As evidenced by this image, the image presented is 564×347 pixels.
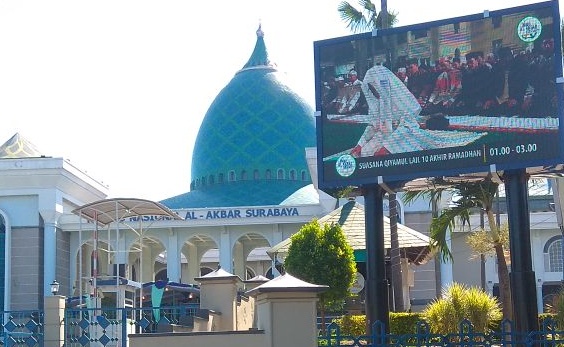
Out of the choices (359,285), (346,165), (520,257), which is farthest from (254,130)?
(520,257)

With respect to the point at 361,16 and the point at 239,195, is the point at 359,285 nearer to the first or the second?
the point at 361,16

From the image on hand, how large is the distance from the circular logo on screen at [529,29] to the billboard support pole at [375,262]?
3.30m

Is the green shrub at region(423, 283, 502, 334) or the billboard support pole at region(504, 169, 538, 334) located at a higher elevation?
the billboard support pole at region(504, 169, 538, 334)

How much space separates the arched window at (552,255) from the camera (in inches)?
1529

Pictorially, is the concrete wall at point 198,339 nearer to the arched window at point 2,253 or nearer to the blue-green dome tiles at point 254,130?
the arched window at point 2,253

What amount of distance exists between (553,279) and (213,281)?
25410mm

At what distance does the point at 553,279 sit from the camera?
38.2 meters

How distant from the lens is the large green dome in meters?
47.1

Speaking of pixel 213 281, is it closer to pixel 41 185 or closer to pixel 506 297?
pixel 506 297

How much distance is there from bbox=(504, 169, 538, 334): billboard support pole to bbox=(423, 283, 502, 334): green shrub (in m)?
2.42

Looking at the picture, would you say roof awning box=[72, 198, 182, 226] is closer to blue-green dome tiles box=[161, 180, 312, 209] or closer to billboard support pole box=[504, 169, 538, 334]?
billboard support pole box=[504, 169, 538, 334]

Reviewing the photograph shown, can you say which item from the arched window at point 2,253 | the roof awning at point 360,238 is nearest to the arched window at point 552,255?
the roof awning at point 360,238

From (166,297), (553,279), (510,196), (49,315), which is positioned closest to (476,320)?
(510,196)

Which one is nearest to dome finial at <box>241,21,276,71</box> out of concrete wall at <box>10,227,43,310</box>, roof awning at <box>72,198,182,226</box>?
concrete wall at <box>10,227,43,310</box>
